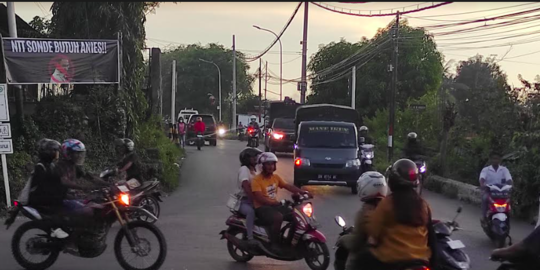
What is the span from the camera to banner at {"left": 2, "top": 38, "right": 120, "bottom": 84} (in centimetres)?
1490

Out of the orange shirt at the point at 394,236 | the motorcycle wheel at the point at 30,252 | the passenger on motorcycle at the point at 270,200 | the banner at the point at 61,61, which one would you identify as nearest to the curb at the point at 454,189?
→ the passenger on motorcycle at the point at 270,200

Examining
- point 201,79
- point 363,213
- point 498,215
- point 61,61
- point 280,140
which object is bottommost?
point 280,140

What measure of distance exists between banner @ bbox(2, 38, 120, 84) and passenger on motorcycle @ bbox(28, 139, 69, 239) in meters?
8.00

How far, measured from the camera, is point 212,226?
11.5 m

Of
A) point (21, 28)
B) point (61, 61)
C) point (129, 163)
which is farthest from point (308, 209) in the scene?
point (21, 28)

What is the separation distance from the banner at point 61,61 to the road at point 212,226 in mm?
3894

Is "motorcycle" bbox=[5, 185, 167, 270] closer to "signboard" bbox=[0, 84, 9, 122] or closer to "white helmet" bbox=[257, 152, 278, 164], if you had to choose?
"white helmet" bbox=[257, 152, 278, 164]

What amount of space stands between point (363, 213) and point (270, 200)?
330cm

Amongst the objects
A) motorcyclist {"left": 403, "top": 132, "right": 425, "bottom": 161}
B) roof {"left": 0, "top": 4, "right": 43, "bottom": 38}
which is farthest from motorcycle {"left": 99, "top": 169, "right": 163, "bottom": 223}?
roof {"left": 0, "top": 4, "right": 43, "bottom": 38}

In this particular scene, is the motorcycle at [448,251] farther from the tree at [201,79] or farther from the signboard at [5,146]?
the tree at [201,79]

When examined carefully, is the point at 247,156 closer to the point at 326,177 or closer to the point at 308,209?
the point at 308,209

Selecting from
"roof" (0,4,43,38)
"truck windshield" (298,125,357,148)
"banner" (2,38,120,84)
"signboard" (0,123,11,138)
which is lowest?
"truck windshield" (298,125,357,148)

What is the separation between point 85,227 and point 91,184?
66cm

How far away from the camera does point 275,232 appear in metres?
7.74
